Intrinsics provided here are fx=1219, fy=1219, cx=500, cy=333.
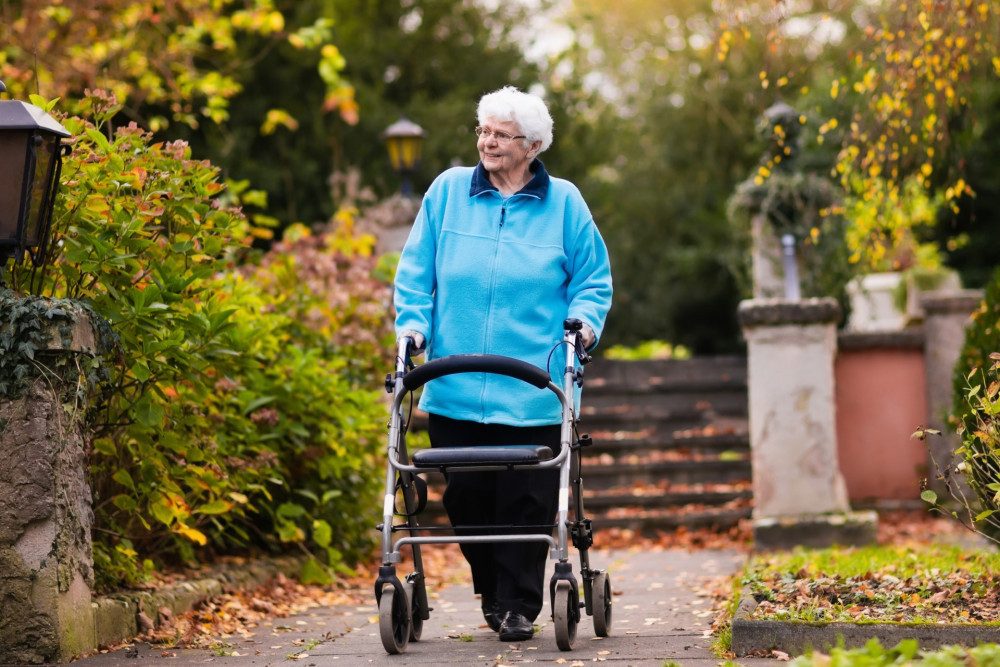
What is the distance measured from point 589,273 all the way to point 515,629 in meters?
1.27

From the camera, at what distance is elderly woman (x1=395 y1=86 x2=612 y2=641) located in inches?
167

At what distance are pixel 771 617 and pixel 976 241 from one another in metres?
15.9

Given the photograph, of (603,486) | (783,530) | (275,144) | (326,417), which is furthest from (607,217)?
(326,417)

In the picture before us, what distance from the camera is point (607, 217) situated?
1761 centimetres

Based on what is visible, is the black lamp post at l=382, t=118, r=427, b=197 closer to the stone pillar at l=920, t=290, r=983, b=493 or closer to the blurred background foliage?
the blurred background foliage

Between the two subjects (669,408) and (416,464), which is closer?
(416,464)

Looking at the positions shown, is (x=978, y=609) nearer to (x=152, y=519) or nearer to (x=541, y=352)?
(x=541, y=352)

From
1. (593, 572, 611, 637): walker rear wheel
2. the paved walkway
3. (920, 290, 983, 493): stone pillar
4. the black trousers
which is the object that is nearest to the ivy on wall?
the paved walkway

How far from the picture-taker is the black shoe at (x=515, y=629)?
13.7ft

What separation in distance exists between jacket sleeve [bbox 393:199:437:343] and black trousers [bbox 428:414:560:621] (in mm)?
360

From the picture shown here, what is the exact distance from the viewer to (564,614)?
12.4 feet

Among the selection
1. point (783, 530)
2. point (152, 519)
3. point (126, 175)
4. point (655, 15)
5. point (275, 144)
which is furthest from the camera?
point (655, 15)

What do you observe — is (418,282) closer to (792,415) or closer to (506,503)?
(506,503)

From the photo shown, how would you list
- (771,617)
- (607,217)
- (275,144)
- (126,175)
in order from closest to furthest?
1. (771,617)
2. (126,175)
3. (275,144)
4. (607,217)
